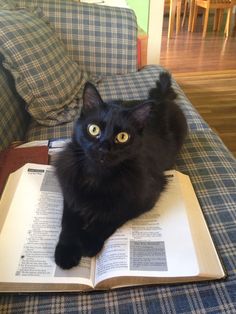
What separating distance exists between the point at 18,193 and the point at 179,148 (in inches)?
24.3

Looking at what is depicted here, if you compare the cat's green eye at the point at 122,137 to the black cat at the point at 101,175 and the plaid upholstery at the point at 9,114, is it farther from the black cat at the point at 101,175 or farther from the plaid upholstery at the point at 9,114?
the plaid upholstery at the point at 9,114

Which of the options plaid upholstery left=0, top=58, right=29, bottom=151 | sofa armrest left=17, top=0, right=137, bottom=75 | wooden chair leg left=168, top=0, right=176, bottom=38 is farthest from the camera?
wooden chair leg left=168, top=0, right=176, bottom=38

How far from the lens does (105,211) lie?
0.78 m

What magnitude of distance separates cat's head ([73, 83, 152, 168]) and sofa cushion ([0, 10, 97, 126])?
0.57 meters

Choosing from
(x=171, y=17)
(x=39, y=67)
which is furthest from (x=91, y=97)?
(x=171, y=17)

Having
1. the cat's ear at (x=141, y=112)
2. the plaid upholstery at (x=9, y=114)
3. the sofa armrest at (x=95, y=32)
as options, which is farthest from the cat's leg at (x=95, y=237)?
the sofa armrest at (x=95, y=32)

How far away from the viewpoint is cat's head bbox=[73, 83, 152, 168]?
726mm

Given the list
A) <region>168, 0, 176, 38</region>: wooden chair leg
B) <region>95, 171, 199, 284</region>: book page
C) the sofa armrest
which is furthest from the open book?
<region>168, 0, 176, 38</region>: wooden chair leg

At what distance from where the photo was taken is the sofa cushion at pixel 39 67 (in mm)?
1203

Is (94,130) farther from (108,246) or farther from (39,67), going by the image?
(39,67)

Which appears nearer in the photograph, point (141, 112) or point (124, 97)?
point (141, 112)

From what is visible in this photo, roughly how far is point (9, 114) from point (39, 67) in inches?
10.6

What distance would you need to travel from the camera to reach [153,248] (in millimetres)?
744

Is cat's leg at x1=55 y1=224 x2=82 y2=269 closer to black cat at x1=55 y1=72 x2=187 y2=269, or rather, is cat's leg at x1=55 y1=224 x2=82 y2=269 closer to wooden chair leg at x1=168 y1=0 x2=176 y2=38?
black cat at x1=55 y1=72 x2=187 y2=269
